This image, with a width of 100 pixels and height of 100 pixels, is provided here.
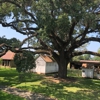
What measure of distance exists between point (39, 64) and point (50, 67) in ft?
8.42

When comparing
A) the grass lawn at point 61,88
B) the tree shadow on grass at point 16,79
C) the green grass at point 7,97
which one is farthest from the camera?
the tree shadow on grass at point 16,79

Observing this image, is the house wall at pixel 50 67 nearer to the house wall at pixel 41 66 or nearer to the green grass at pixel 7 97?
the house wall at pixel 41 66

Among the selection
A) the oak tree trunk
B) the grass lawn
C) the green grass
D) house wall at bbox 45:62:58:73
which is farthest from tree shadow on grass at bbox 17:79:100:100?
house wall at bbox 45:62:58:73

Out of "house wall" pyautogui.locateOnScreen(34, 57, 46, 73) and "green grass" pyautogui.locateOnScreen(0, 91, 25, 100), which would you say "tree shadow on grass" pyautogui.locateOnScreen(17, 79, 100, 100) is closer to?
"green grass" pyautogui.locateOnScreen(0, 91, 25, 100)

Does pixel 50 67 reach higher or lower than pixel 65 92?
higher

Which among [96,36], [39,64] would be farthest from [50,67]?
[96,36]

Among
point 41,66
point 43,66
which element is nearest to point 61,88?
point 43,66

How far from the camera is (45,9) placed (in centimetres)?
1293

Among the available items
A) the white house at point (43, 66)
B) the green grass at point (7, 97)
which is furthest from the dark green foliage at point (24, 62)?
the white house at point (43, 66)

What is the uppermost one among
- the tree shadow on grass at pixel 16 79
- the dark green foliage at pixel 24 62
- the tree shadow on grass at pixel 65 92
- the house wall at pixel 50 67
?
the dark green foliage at pixel 24 62

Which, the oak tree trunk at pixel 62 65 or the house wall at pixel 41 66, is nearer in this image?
the oak tree trunk at pixel 62 65

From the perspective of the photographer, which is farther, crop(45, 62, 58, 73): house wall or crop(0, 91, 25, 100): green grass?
crop(45, 62, 58, 73): house wall

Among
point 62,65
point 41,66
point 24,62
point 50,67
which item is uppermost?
point 24,62

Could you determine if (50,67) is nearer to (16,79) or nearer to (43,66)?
(43,66)
